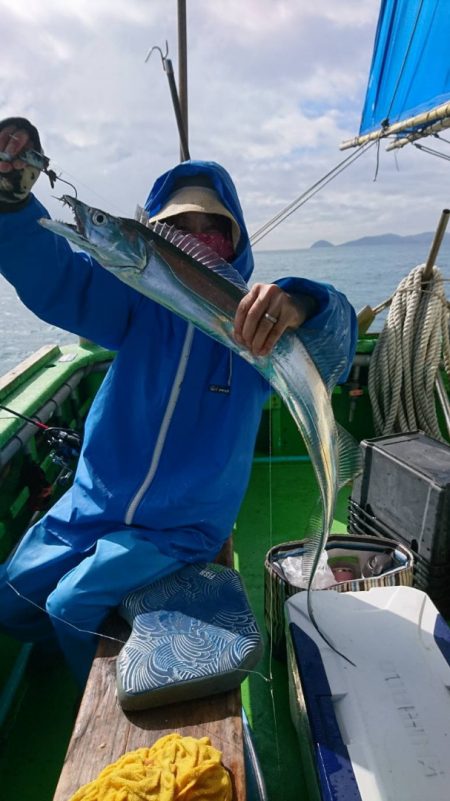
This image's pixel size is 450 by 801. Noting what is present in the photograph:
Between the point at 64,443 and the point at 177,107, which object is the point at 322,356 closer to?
the point at 64,443

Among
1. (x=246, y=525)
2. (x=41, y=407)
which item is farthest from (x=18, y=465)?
(x=246, y=525)

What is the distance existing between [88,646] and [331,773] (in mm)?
1002

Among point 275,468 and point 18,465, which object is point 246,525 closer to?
point 275,468

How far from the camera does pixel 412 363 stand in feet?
15.6

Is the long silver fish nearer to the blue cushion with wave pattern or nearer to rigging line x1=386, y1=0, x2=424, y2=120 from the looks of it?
the blue cushion with wave pattern

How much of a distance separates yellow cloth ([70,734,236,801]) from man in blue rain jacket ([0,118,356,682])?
645 millimetres

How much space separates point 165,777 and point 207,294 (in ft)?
4.13

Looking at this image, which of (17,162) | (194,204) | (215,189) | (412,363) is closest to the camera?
(17,162)

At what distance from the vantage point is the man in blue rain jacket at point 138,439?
74.9 inches

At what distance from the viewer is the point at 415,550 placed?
2818mm

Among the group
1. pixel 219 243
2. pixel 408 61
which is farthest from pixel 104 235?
pixel 408 61

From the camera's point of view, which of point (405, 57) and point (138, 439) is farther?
point (405, 57)

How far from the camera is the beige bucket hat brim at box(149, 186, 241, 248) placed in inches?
80.7

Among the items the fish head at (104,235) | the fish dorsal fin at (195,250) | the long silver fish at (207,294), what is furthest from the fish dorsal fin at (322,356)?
the fish head at (104,235)
